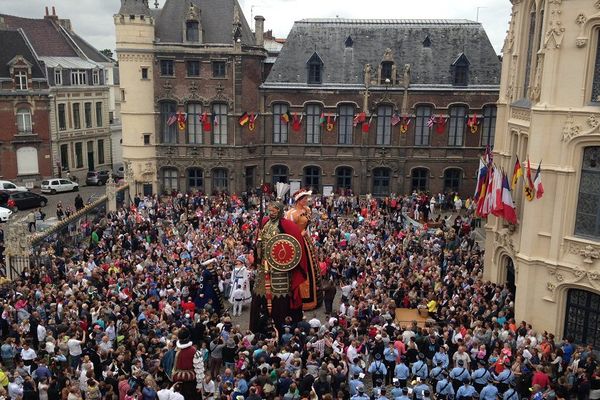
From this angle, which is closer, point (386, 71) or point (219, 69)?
point (219, 69)

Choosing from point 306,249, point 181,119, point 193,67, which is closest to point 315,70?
point 193,67

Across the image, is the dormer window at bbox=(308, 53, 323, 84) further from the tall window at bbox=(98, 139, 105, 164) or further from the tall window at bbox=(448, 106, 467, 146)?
the tall window at bbox=(98, 139, 105, 164)

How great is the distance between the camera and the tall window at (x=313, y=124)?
132 feet

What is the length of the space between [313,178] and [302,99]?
5.53m

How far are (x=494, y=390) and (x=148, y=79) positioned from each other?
104 feet

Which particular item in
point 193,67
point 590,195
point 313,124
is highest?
point 193,67

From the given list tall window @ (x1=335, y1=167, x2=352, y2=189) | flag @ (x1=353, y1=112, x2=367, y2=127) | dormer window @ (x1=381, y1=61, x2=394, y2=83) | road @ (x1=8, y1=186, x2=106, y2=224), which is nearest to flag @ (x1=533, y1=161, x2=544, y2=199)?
flag @ (x1=353, y1=112, x2=367, y2=127)

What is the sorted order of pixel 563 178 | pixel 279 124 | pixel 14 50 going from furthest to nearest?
pixel 14 50, pixel 279 124, pixel 563 178

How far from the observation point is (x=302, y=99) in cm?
4000

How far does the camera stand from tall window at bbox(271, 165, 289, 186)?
136 feet

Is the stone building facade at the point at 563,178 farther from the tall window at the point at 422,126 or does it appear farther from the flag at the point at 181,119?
the flag at the point at 181,119

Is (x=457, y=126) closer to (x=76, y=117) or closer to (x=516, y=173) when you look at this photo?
(x=516, y=173)

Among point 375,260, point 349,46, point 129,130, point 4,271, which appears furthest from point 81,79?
point 375,260

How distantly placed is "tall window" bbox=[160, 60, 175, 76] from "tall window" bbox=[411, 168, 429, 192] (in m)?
17.7
